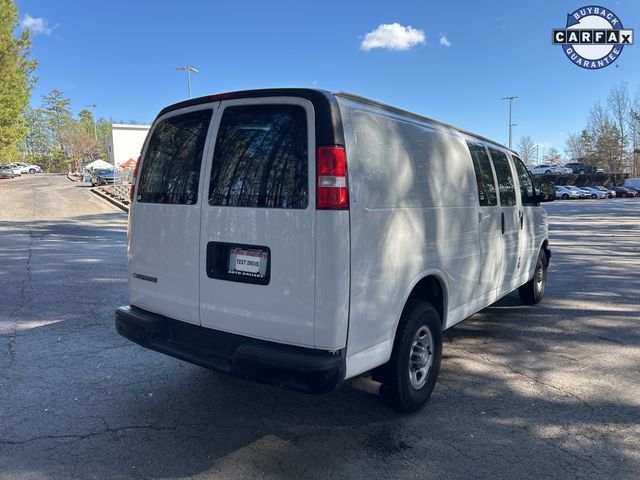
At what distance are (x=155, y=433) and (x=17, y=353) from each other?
2.32 metres

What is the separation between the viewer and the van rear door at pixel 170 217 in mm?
3207

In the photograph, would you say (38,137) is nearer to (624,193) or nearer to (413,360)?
(624,193)

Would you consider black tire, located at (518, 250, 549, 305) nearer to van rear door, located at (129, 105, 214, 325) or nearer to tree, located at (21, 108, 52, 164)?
van rear door, located at (129, 105, 214, 325)

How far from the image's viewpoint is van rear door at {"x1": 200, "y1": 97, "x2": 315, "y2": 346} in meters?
2.73

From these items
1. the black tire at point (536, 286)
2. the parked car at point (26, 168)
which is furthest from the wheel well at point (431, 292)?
the parked car at point (26, 168)

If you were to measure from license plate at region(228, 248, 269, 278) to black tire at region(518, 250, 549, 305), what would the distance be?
4693mm

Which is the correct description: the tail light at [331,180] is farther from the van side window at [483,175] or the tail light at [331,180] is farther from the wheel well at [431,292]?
the van side window at [483,175]

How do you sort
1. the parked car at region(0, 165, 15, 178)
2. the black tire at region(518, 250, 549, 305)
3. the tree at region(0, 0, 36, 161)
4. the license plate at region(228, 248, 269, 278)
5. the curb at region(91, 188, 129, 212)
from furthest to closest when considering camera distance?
the parked car at region(0, 165, 15, 178) → the tree at region(0, 0, 36, 161) → the curb at region(91, 188, 129, 212) → the black tire at region(518, 250, 549, 305) → the license plate at region(228, 248, 269, 278)

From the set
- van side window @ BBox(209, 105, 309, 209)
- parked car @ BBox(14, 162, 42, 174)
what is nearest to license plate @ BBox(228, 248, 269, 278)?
van side window @ BBox(209, 105, 309, 209)

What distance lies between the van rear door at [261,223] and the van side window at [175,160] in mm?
172

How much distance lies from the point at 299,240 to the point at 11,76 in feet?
108

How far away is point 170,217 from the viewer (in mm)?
3328

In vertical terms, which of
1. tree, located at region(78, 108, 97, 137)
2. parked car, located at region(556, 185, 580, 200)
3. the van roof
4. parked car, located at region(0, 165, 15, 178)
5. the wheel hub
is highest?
tree, located at region(78, 108, 97, 137)

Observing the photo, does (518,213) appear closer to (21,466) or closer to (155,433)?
(155,433)
